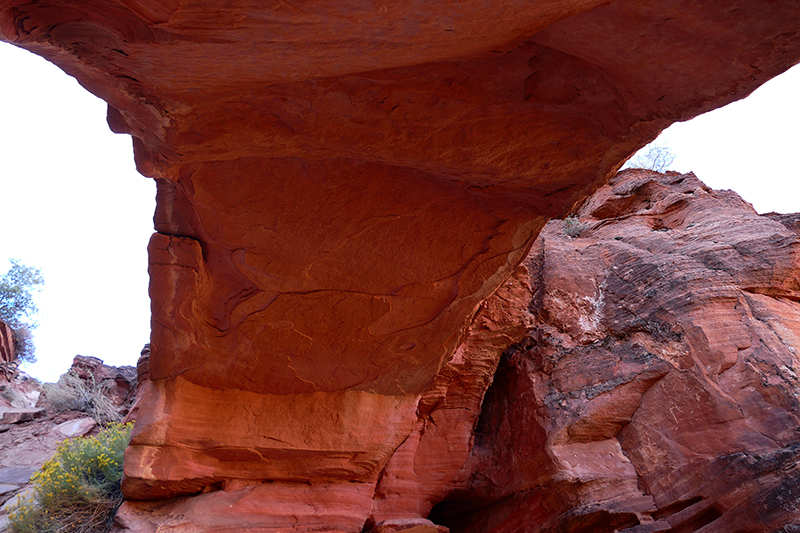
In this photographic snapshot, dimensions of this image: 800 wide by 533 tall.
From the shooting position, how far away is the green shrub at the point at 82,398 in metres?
9.49

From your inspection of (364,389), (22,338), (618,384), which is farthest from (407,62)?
(22,338)

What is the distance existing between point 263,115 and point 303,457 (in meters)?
3.60

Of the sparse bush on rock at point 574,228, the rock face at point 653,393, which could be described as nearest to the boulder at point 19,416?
the rock face at point 653,393

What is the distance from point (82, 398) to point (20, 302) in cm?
1235

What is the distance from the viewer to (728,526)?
179 inches

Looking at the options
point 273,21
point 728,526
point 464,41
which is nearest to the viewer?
point 273,21

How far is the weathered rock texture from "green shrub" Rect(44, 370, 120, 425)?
580 cm

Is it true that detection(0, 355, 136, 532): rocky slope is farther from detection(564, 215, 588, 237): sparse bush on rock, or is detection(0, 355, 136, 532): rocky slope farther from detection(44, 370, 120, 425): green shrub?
detection(564, 215, 588, 237): sparse bush on rock

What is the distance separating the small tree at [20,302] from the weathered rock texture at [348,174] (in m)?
16.9

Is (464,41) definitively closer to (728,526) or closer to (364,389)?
(364,389)

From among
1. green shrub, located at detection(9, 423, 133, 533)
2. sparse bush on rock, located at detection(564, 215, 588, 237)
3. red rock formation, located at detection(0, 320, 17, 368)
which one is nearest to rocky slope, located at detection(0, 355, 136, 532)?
green shrub, located at detection(9, 423, 133, 533)

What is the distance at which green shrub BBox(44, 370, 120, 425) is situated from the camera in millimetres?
9492

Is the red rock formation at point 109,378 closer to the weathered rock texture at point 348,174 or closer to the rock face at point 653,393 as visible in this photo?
the weathered rock texture at point 348,174

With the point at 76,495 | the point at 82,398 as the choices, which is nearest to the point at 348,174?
the point at 76,495
